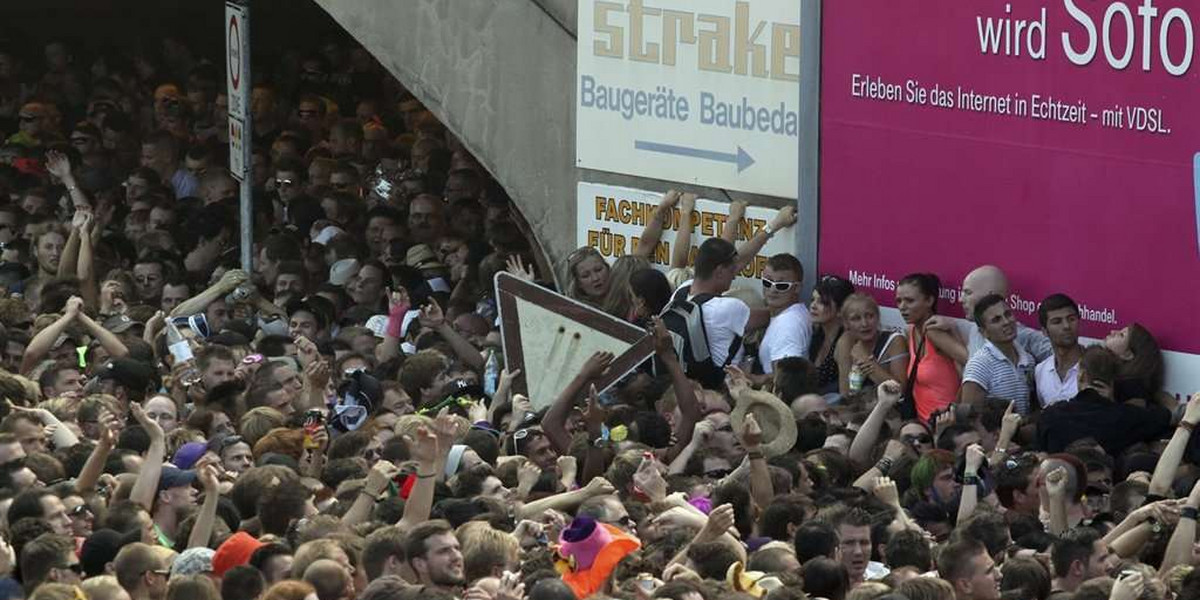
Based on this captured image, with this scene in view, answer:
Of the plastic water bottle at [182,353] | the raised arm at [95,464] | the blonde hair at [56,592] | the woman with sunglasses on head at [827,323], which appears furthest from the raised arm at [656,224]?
the blonde hair at [56,592]

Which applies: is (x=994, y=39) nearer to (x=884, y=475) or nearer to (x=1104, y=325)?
(x=1104, y=325)

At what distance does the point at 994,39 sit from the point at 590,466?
13.0 ft

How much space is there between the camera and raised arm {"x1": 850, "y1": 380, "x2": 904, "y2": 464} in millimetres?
15070

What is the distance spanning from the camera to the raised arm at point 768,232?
1797 centimetres

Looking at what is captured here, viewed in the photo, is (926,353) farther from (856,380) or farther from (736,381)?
(736,381)

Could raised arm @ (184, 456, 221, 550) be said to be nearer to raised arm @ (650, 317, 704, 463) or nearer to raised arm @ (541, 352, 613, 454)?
raised arm @ (541, 352, 613, 454)

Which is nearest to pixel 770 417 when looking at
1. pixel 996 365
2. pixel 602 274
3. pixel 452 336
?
pixel 996 365

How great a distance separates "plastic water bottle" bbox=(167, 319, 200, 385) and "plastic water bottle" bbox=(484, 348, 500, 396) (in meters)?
1.71

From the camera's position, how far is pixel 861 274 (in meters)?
17.6

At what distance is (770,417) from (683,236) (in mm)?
3676

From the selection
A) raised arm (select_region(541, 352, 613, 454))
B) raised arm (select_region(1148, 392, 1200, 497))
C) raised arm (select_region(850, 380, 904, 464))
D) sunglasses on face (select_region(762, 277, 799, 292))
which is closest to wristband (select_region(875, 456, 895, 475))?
raised arm (select_region(850, 380, 904, 464))

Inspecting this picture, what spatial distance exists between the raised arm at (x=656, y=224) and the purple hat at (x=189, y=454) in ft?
16.0

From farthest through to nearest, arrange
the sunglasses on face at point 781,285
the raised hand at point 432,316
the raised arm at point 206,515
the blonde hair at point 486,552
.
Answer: the raised hand at point 432,316
the sunglasses on face at point 781,285
the raised arm at point 206,515
the blonde hair at point 486,552

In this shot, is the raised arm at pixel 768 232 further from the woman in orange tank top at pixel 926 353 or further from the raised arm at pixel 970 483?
the raised arm at pixel 970 483
